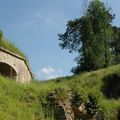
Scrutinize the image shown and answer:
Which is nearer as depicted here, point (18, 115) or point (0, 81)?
point (18, 115)

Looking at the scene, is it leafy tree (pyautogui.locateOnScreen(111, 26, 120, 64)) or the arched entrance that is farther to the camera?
leafy tree (pyautogui.locateOnScreen(111, 26, 120, 64))

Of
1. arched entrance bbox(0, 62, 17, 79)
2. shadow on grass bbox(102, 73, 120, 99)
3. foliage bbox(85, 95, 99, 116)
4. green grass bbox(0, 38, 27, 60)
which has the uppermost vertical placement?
green grass bbox(0, 38, 27, 60)

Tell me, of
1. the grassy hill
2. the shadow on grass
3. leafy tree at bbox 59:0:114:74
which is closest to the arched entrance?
the shadow on grass

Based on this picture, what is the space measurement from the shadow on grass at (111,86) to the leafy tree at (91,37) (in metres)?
7.84

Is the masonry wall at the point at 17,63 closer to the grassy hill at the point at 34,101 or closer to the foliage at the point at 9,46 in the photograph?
the foliage at the point at 9,46

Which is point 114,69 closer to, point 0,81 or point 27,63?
point 27,63

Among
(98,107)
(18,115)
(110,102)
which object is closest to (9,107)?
(18,115)

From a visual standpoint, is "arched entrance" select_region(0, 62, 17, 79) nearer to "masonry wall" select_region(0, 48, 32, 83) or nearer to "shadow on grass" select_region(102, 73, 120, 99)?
"masonry wall" select_region(0, 48, 32, 83)

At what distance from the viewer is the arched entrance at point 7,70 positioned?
2189 cm

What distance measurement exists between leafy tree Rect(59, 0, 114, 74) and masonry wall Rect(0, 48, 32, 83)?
9296 millimetres

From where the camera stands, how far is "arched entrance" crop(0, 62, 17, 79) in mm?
21886

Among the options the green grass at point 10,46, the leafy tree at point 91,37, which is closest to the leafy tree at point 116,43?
the leafy tree at point 91,37

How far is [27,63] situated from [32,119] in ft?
30.8

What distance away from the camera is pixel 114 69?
983 inches
